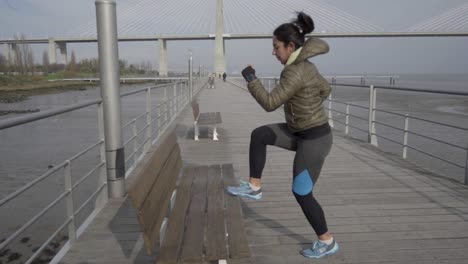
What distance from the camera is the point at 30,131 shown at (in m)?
17.0

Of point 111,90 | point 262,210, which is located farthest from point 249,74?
point 111,90

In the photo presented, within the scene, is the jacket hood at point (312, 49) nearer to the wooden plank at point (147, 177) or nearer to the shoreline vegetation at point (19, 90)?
the wooden plank at point (147, 177)

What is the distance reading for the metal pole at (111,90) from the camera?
3.57m

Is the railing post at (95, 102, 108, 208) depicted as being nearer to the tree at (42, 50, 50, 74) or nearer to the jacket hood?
the jacket hood

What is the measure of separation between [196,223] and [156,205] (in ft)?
1.19

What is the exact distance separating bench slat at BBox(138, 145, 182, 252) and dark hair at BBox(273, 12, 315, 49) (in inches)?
43.2

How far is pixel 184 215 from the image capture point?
2.58 m

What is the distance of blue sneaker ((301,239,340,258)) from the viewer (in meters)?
2.64

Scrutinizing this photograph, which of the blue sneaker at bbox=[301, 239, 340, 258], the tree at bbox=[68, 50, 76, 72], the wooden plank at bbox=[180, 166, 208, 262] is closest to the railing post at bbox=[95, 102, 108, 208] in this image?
the wooden plank at bbox=[180, 166, 208, 262]

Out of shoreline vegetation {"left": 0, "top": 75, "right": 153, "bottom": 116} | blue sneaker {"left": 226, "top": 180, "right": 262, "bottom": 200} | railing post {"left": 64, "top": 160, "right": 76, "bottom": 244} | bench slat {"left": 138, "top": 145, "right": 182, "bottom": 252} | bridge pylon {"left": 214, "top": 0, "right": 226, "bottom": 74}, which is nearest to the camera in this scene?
bench slat {"left": 138, "top": 145, "right": 182, "bottom": 252}

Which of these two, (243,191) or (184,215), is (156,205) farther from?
(243,191)

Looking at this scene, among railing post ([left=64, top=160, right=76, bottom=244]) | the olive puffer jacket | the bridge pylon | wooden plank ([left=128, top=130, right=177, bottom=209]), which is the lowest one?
railing post ([left=64, top=160, right=76, bottom=244])

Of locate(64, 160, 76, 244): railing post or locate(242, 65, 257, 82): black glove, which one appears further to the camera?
locate(64, 160, 76, 244): railing post

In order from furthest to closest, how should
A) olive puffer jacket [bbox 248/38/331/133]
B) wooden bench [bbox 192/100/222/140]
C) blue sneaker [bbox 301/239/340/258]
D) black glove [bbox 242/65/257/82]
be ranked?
wooden bench [bbox 192/100/222/140] < blue sneaker [bbox 301/239/340/258] < black glove [bbox 242/65/257/82] < olive puffer jacket [bbox 248/38/331/133]
